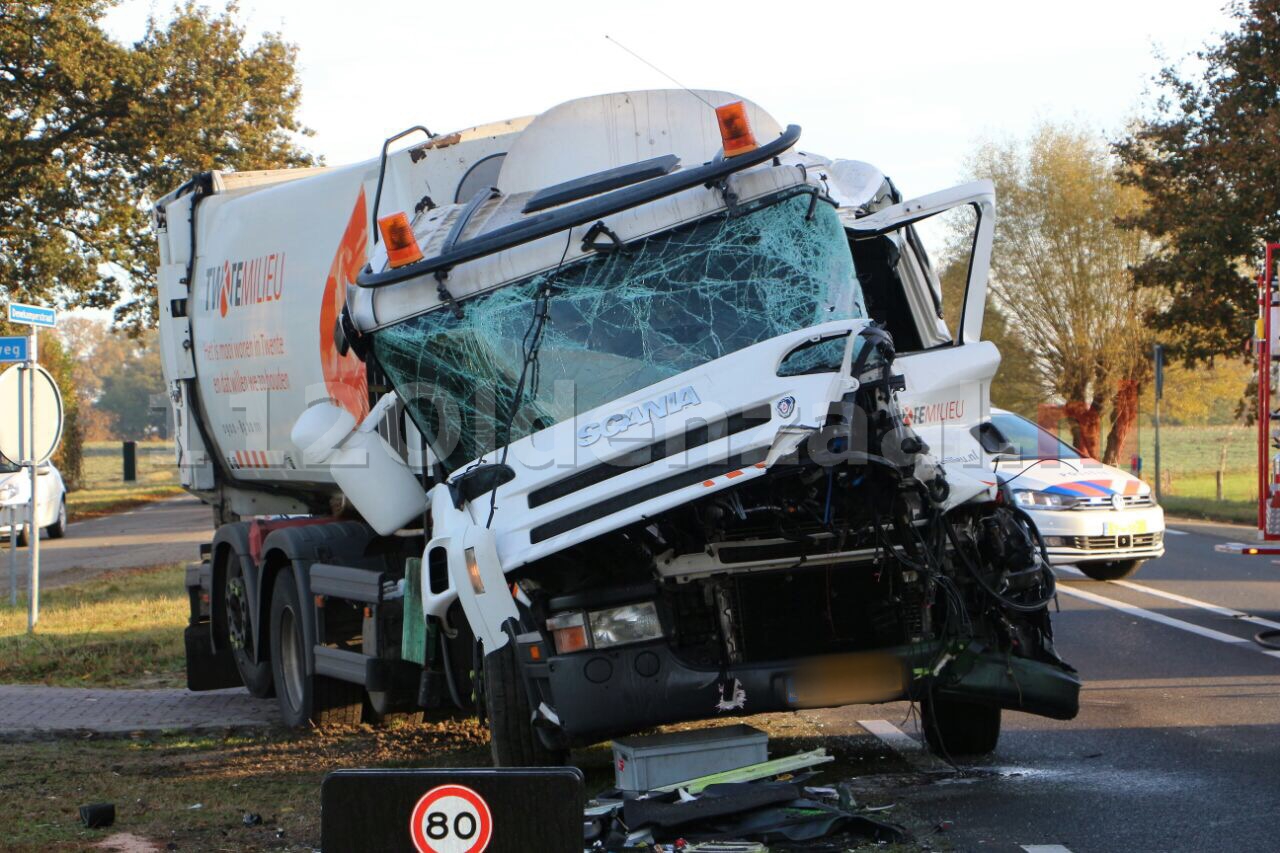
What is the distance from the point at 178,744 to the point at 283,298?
2863 millimetres

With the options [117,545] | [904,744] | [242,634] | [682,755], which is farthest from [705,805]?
[117,545]

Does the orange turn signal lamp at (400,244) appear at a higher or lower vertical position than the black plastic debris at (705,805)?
higher

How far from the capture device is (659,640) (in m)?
6.75

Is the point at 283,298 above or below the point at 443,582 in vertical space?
above

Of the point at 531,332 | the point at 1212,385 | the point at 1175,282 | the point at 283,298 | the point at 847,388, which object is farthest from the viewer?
the point at 1212,385

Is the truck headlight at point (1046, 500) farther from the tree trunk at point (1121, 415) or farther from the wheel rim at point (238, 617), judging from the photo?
the tree trunk at point (1121, 415)

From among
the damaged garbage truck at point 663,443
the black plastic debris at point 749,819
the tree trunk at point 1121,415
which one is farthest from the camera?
the tree trunk at point 1121,415

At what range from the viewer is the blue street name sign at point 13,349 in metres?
16.1

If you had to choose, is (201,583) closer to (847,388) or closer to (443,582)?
(443,582)

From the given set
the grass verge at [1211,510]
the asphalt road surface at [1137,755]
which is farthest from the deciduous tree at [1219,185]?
the asphalt road surface at [1137,755]

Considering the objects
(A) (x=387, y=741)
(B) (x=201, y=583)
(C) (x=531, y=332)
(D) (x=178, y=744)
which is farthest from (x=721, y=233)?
(B) (x=201, y=583)

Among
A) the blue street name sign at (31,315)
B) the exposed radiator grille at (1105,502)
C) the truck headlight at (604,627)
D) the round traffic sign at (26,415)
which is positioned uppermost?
the blue street name sign at (31,315)

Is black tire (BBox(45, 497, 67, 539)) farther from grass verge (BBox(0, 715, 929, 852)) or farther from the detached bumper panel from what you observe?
the detached bumper panel

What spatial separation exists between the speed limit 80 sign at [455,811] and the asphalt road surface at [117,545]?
17443mm
